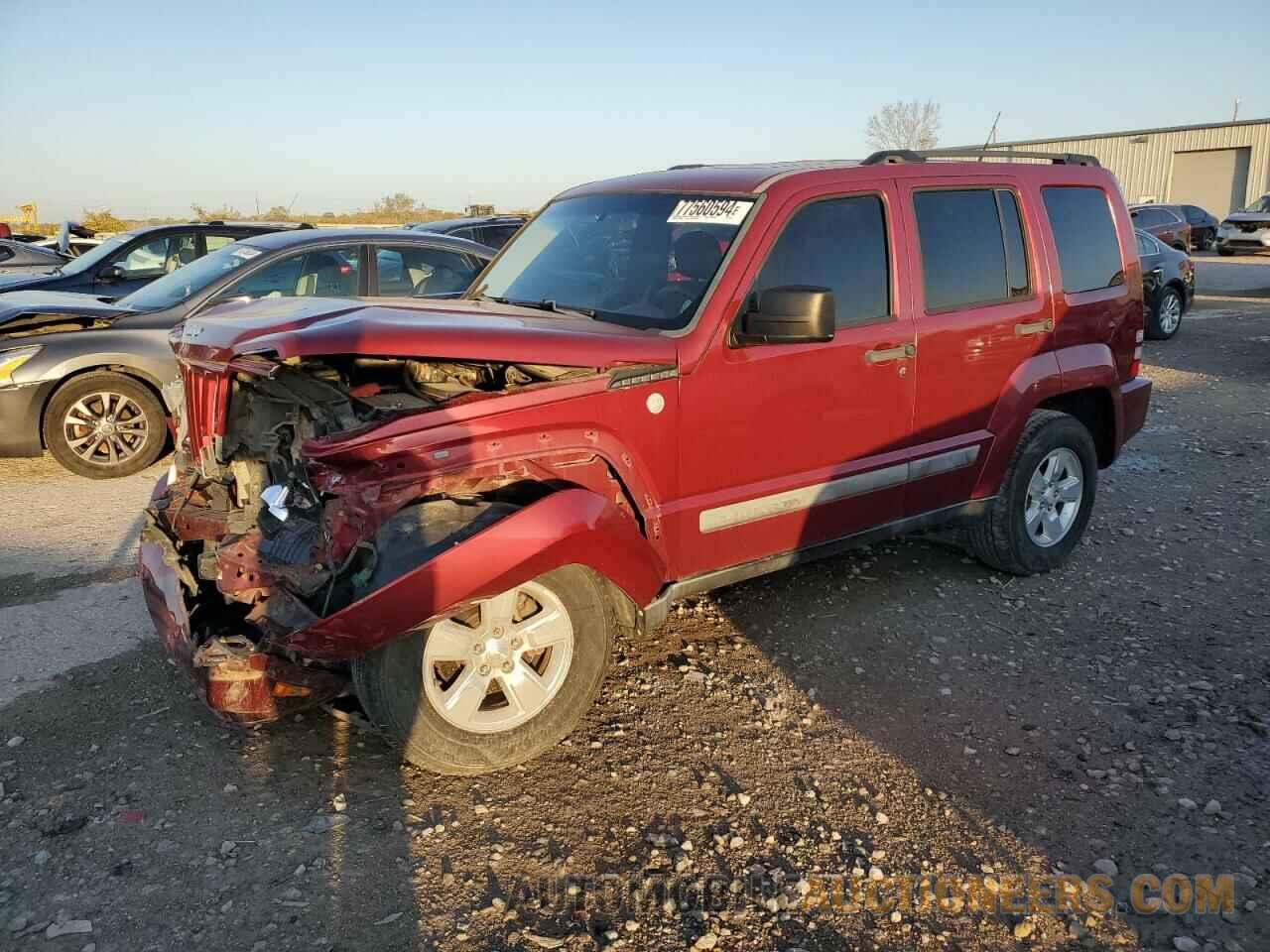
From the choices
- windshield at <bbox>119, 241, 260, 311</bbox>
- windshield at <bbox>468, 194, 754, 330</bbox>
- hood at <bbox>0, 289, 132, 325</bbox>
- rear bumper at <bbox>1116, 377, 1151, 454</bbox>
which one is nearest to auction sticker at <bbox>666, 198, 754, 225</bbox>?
windshield at <bbox>468, 194, 754, 330</bbox>

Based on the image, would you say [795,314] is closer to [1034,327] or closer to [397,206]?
[1034,327]

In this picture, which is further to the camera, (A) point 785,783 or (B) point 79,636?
(B) point 79,636

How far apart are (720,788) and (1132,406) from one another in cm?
374

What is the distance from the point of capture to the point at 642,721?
380 centimetres

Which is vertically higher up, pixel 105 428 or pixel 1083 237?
pixel 1083 237

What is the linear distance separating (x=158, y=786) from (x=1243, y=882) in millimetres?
3453

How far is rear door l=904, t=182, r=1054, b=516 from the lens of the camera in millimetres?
4469

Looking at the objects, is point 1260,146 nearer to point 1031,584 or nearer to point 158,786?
point 1031,584

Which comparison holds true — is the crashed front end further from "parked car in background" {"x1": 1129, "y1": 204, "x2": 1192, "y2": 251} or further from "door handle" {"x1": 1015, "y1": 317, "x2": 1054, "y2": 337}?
"parked car in background" {"x1": 1129, "y1": 204, "x2": 1192, "y2": 251}

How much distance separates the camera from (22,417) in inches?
269

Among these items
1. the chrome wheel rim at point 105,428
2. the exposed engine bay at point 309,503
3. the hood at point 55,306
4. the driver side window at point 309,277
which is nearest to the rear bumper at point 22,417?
the chrome wheel rim at point 105,428

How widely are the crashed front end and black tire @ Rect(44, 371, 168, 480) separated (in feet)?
12.8

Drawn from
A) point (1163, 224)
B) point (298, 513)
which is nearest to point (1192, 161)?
point (1163, 224)

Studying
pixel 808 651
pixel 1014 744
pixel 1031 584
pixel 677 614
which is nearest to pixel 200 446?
pixel 677 614
